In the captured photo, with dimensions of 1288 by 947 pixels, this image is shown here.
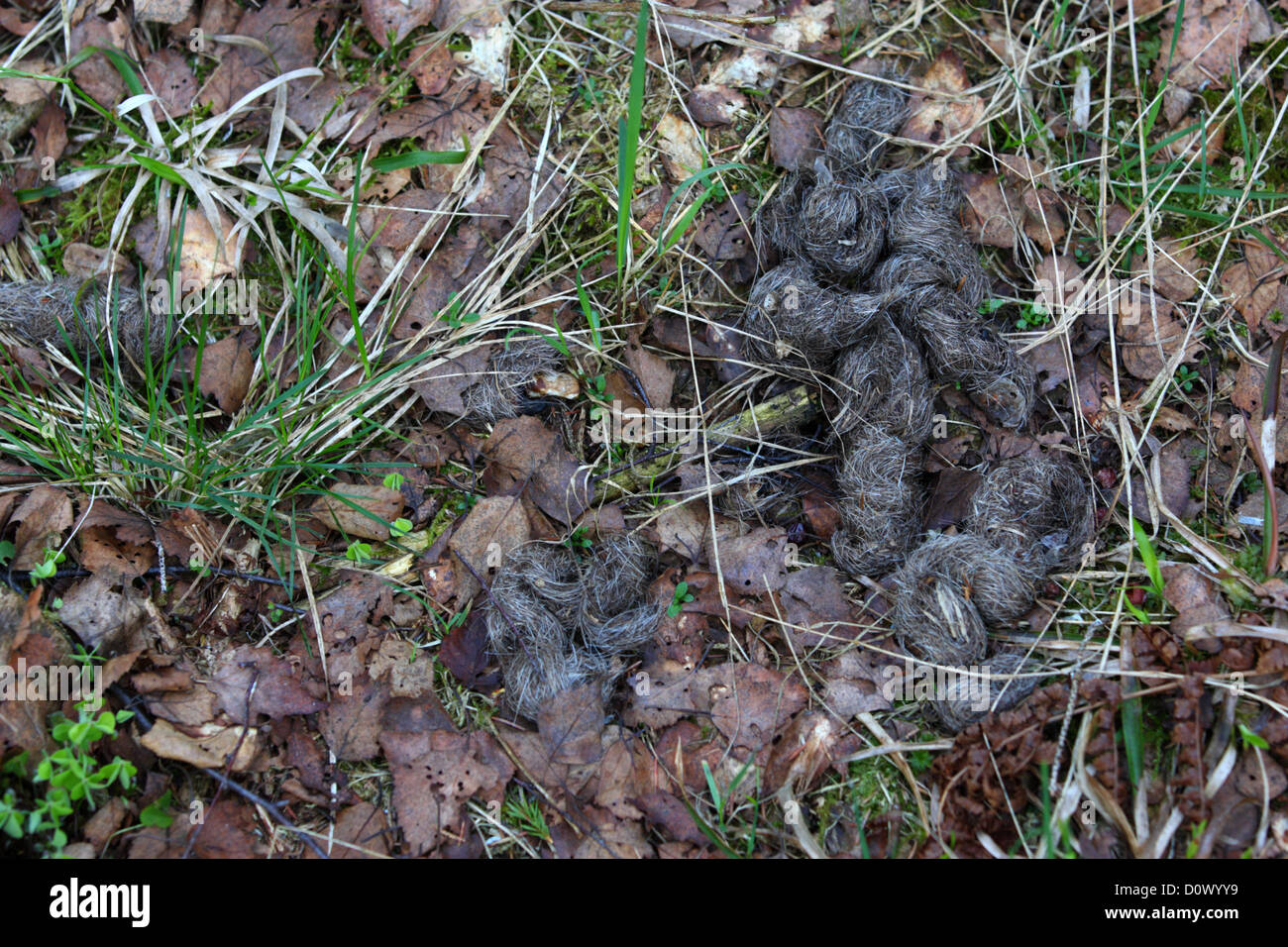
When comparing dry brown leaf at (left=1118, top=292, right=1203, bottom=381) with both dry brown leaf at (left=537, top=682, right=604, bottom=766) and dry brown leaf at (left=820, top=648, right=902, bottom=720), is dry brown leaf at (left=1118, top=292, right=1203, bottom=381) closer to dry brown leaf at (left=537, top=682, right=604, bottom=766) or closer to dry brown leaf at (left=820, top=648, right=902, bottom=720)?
dry brown leaf at (left=820, top=648, right=902, bottom=720)

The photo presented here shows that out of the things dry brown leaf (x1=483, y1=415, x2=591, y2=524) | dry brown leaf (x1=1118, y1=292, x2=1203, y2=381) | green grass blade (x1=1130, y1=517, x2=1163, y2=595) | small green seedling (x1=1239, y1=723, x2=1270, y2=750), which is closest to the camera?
small green seedling (x1=1239, y1=723, x2=1270, y2=750)

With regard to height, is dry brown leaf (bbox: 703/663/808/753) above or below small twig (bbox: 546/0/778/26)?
below

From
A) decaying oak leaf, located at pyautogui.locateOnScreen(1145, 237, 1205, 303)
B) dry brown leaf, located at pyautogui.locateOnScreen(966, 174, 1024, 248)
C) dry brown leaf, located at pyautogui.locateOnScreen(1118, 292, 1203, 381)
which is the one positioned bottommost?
dry brown leaf, located at pyautogui.locateOnScreen(1118, 292, 1203, 381)

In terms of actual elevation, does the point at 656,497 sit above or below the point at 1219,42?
below

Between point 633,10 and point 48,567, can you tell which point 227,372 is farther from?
point 633,10

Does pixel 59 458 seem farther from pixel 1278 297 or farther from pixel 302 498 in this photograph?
pixel 1278 297

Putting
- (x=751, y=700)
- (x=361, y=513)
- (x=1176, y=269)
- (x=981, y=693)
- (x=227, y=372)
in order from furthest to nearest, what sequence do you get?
(x=1176, y=269), (x=227, y=372), (x=361, y=513), (x=751, y=700), (x=981, y=693)

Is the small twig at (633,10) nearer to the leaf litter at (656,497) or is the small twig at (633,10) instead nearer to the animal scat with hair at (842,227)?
the leaf litter at (656,497)

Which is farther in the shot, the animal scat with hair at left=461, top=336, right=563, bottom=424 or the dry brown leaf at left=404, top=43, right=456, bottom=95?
the dry brown leaf at left=404, top=43, right=456, bottom=95

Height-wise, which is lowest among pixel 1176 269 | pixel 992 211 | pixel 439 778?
pixel 439 778

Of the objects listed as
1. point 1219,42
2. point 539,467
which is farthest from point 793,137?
point 1219,42

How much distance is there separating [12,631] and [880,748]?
9.46 ft

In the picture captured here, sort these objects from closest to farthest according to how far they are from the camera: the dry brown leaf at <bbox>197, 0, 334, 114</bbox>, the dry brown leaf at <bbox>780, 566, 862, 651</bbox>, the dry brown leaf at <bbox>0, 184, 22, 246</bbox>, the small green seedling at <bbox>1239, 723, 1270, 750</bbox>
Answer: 1. the small green seedling at <bbox>1239, 723, 1270, 750</bbox>
2. the dry brown leaf at <bbox>780, 566, 862, 651</bbox>
3. the dry brown leaf at <bbox>0, 184, 22, 246</bbox>
4. the dry brown leaf at <bbox>197, 0, 334, 114</bbox>

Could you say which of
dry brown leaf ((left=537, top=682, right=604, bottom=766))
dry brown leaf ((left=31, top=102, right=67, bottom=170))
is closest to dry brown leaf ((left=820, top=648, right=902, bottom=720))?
dry brown leaf ((left=537, top=682, right=604, bottom=766))
